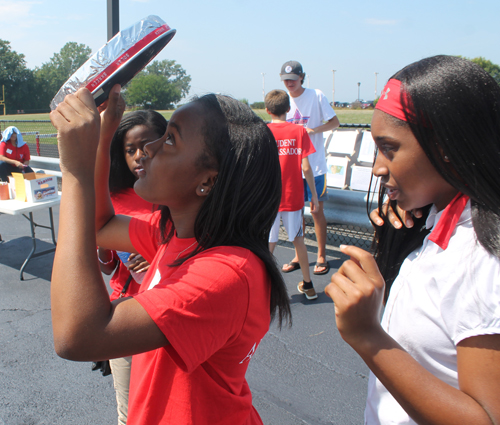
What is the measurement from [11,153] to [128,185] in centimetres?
704

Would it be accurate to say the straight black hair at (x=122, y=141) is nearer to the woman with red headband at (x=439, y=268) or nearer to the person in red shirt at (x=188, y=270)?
the person in red shirt at (x=188, y=270)

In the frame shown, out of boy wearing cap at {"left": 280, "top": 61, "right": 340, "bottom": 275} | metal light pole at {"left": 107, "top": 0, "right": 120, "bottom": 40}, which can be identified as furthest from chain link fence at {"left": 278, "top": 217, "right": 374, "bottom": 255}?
metal light pole at {"left": 107, "top": 0, "right": 120, "bottom": 40}

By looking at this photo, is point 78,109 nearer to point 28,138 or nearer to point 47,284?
point 47,284

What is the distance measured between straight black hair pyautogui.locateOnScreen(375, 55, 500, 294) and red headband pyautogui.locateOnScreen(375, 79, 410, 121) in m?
0.02

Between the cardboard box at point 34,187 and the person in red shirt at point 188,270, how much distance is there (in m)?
4.21

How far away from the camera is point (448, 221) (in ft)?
3.13

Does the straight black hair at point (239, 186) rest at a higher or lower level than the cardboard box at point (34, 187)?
higher

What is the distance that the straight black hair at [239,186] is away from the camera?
1.16 m

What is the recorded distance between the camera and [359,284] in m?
0.88

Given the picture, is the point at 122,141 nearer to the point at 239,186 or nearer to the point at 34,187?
the point at 239,186

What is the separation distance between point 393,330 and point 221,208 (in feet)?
1.82

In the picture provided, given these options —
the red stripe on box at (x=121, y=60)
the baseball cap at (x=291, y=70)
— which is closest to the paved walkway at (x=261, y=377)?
the red stripe on box at (x=121, y=60)

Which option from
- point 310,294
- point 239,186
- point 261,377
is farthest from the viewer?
point 310,294

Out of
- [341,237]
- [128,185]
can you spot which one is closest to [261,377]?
[128,185]
